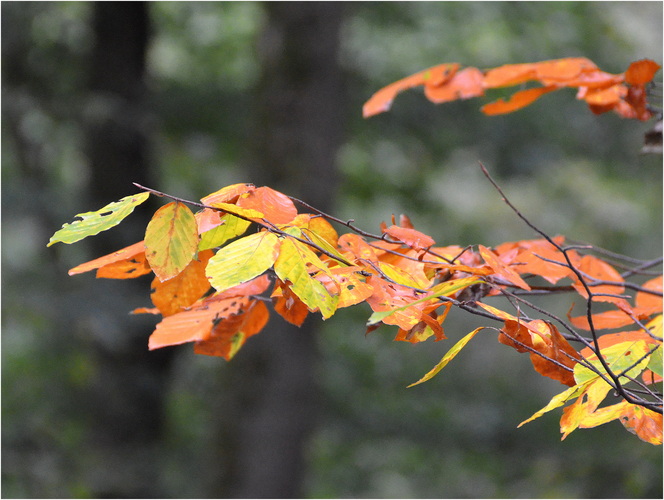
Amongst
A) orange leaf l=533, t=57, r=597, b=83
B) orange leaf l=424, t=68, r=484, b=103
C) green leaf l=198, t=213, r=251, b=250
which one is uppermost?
orange leaf l=533, t=57, r=597, b=83

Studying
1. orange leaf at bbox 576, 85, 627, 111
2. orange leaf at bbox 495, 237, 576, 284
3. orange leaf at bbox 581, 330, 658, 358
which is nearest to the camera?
orange leaf at bbox 581, 330, 658, 358

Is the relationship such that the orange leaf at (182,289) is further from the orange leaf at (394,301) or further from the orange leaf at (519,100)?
the orange leaf at (519,100)

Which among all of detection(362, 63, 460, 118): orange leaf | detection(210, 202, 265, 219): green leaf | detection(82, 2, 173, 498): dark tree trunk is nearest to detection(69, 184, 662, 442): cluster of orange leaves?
detection(210, 202, 265, 219): green leaf

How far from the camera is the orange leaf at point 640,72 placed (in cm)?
98

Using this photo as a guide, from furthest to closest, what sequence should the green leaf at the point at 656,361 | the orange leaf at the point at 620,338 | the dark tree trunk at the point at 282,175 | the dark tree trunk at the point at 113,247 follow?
the dark tree trunk at the point at 113,247 < the dark tree trunk at the point at 282,175 < the orange leaf at the point at 620,338 < the green leaf at the point at 656,361

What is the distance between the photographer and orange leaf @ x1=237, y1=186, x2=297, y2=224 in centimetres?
66

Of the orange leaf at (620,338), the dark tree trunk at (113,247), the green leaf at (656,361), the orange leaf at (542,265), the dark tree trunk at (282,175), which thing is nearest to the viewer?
the green leaf at (656,361)

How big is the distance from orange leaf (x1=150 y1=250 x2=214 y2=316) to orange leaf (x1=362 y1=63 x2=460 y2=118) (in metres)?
0.48

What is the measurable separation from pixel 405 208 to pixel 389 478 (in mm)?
1987

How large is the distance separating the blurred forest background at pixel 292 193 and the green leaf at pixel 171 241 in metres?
1.52

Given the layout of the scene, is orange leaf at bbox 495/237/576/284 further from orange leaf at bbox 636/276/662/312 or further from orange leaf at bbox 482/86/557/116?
orange leaf at bbox 482/86/557/116

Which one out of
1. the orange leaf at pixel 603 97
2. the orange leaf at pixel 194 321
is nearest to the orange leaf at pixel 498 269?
the orange leaf at pixel 194 321

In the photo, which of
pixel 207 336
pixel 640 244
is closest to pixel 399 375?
pixel 640 244

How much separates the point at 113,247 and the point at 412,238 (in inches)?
115
